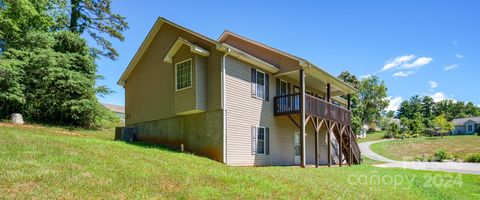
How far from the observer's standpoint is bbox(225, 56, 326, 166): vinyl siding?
15.0 m

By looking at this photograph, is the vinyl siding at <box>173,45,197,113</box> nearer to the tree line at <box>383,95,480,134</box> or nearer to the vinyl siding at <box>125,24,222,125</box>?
the vinyl siding at <box>125,24,222,125</box>

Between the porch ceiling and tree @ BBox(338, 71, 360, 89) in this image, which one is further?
tree @ BBox(338, 71, 360, 89)

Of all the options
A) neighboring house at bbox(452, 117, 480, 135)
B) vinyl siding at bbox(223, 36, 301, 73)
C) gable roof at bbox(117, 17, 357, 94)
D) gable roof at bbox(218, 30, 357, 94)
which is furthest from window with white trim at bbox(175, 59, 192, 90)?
→ neighboring house at bbox(452, 117, 480, 135)

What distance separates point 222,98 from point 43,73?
14.9 metres

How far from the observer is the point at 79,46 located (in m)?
26.1

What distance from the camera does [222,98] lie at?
14.7 m

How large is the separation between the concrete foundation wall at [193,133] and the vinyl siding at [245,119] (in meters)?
0.45

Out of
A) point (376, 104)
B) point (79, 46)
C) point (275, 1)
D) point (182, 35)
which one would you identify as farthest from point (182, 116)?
point (376, 104)

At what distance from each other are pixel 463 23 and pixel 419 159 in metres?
25.7

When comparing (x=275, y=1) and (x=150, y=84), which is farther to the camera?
(x=150, y=84)

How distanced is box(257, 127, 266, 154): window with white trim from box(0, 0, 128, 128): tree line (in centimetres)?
1277

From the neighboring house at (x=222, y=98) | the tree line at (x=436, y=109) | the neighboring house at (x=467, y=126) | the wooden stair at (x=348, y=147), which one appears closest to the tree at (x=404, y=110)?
the tree line at (x=436, y=109)

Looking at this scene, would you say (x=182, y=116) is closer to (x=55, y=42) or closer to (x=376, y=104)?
(x=55, y=42)

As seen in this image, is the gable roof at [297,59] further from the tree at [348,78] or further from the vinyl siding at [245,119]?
the tree at [348,78]
